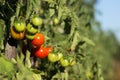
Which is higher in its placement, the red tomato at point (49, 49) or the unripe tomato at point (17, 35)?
the red tomato at point (49, 49)

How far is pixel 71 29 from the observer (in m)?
2.43

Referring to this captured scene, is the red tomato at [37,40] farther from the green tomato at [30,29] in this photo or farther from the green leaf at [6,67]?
the green leaf at [6,67]

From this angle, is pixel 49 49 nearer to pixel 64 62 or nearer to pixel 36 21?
pixel 64 62

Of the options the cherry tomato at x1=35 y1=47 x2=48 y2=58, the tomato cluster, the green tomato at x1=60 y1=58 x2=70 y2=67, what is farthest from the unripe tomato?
the green tomato at x1=60 y1=58 x2=70 y2=67

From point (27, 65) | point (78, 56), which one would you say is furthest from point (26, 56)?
point (78, 56)

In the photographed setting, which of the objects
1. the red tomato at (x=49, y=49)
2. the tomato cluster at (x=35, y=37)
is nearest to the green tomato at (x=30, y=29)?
the tomato cluster at (x=35, y=37)

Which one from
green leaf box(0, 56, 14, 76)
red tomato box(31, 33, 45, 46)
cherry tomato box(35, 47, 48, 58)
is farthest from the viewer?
cherry tomato box(35, 47, 48, 58)

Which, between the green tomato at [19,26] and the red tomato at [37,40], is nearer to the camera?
the green tomato at [19,26]

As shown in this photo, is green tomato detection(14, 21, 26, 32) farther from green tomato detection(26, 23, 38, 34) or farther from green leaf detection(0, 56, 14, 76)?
green leaf detection(0, 56, 14, 76)

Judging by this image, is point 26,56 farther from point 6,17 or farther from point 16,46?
point 6,17

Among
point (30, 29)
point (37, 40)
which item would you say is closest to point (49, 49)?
point (37, 40)

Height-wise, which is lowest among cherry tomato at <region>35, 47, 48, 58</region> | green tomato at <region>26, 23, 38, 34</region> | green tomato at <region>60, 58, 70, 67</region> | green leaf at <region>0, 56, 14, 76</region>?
green leaf at <region>0, 56, 14, 76</region>

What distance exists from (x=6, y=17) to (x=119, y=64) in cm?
1904

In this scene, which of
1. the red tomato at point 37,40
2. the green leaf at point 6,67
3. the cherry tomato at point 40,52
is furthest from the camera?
the cherry tomato at point 40,52
